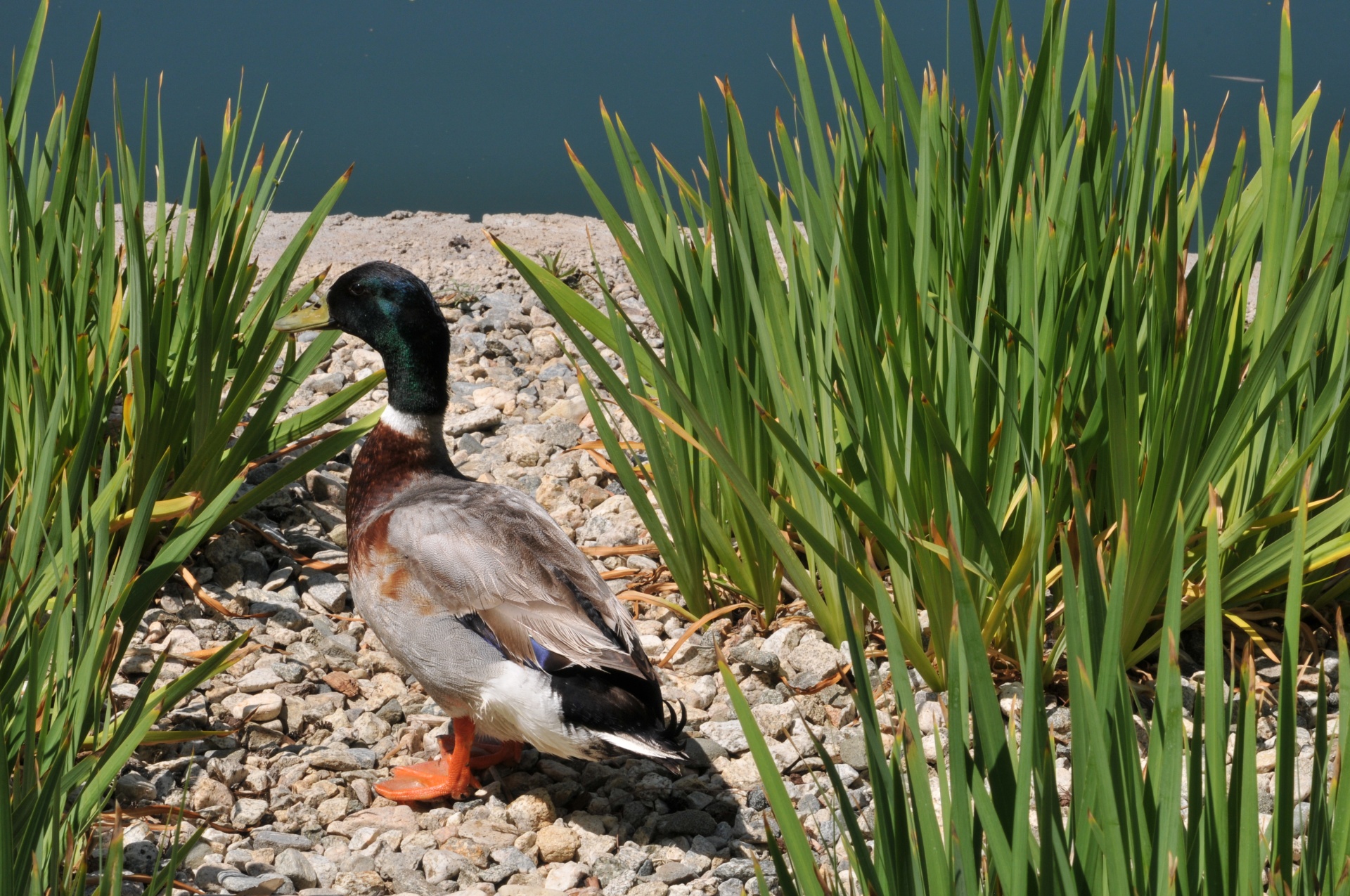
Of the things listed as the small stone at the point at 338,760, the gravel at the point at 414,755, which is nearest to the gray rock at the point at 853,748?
the gravel at the point at 414,755

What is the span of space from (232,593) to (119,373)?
1.71ft

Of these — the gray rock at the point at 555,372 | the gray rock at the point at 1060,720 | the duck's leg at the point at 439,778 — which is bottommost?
the duck's leg at the point at 439,778

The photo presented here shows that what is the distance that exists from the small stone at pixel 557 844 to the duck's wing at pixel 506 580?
26 cm

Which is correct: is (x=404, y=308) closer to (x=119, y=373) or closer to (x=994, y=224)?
(x=119, y=373)

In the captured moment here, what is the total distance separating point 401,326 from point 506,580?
65 cm

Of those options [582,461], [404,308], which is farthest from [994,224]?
[582,461]

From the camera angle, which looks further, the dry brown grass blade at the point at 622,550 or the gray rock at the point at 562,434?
the gray rock at the point at 562,434

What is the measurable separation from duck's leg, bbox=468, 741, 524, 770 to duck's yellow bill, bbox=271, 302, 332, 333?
0.90m

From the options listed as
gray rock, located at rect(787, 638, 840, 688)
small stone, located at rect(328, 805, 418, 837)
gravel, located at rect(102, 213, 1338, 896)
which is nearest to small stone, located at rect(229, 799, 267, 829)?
gravel, located at rect(102, 213, 1338, 896)

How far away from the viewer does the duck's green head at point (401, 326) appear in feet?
7.40

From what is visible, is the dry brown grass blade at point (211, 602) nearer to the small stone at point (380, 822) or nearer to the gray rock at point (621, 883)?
the small stone at point (380, 822)

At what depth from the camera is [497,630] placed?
182cm

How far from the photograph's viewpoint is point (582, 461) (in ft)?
9.50

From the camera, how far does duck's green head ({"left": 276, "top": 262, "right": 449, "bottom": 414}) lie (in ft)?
7.40
